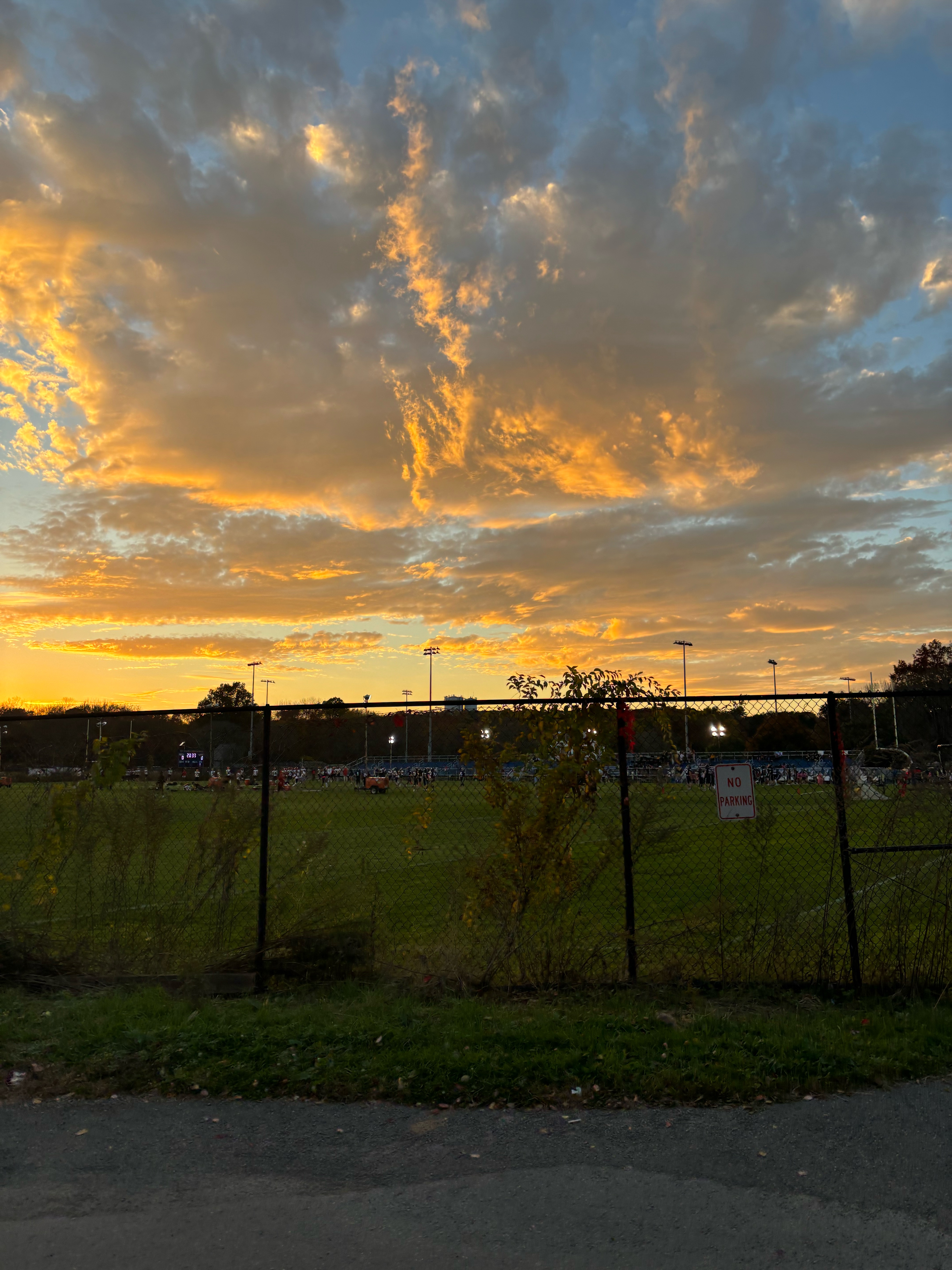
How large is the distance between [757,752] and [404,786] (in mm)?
6414

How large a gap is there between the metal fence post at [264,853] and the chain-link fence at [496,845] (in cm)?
4

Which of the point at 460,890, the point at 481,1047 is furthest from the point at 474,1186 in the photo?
the point at 460,890

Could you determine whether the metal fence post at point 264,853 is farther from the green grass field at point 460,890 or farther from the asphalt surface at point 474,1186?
the asphalt surface at point 474,1186

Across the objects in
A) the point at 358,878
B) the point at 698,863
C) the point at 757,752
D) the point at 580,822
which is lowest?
the point at 698,863

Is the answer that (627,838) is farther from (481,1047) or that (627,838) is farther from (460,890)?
(481,1047)

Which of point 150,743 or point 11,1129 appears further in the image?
point 150,743

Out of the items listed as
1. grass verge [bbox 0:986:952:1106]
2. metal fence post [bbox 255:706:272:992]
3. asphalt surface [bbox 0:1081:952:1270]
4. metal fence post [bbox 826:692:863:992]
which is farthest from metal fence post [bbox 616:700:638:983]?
metal fence post [bbox 255:706:272:992]

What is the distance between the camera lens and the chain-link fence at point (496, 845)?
23.5ft

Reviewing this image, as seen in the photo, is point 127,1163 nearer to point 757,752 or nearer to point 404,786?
point 757,752

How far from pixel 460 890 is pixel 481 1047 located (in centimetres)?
216

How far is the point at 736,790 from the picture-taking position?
7379mm

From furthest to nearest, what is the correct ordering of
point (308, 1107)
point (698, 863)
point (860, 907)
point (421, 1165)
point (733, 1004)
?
1. point (698, 863)
2. point (860, 907)
3. point (733, 1004)
4. point (308, 1107)
5. point (421, 1165)

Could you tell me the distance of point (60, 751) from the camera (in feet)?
28.1

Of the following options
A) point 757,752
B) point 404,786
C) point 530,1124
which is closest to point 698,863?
point 404,786
